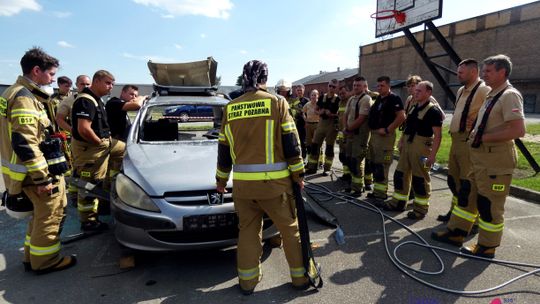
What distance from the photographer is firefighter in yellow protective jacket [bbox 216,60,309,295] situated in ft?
8.50

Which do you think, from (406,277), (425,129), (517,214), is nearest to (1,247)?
(406,277)

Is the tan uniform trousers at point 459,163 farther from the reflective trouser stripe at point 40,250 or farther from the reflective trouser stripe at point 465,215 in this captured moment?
the reflective trouser stripe at point 40,250

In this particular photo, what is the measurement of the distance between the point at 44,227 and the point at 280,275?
7.41 feet

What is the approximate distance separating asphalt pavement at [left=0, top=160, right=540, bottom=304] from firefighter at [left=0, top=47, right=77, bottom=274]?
28 cm

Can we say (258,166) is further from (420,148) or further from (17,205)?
(420,148)

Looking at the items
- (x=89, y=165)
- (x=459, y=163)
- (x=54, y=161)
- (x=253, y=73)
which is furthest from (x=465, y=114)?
(x=89, y=165)

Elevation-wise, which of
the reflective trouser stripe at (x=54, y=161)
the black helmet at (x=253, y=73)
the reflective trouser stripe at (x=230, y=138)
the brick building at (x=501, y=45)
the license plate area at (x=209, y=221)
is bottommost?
the license plate area at (x=209, y=221)

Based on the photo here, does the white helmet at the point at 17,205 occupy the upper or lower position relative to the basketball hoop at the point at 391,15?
lower

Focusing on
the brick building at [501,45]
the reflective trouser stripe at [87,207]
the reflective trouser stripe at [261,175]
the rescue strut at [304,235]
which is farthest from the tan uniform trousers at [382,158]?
the brick building at [501,45]

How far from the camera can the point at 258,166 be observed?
103 inches

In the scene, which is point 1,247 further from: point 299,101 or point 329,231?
point 299,101

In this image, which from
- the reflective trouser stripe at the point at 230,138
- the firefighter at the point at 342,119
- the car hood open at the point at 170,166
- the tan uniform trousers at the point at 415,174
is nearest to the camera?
the reflective trouser stripe at the point at 230,138

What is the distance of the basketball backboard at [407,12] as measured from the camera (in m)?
7.12

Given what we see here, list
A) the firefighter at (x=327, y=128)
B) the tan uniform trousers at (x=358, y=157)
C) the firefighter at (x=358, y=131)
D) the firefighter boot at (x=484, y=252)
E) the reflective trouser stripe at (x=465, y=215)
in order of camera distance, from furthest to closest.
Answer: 1. the firefighter at (x=327, y=128)
2. the tan uniform trousers at (x=358, y=157)
3. the firefighter at (x=358, y=131)
4. the reflective trouser stripe at (x=465, y=215)
5. the firefighter boot at (x=484, y=252)
